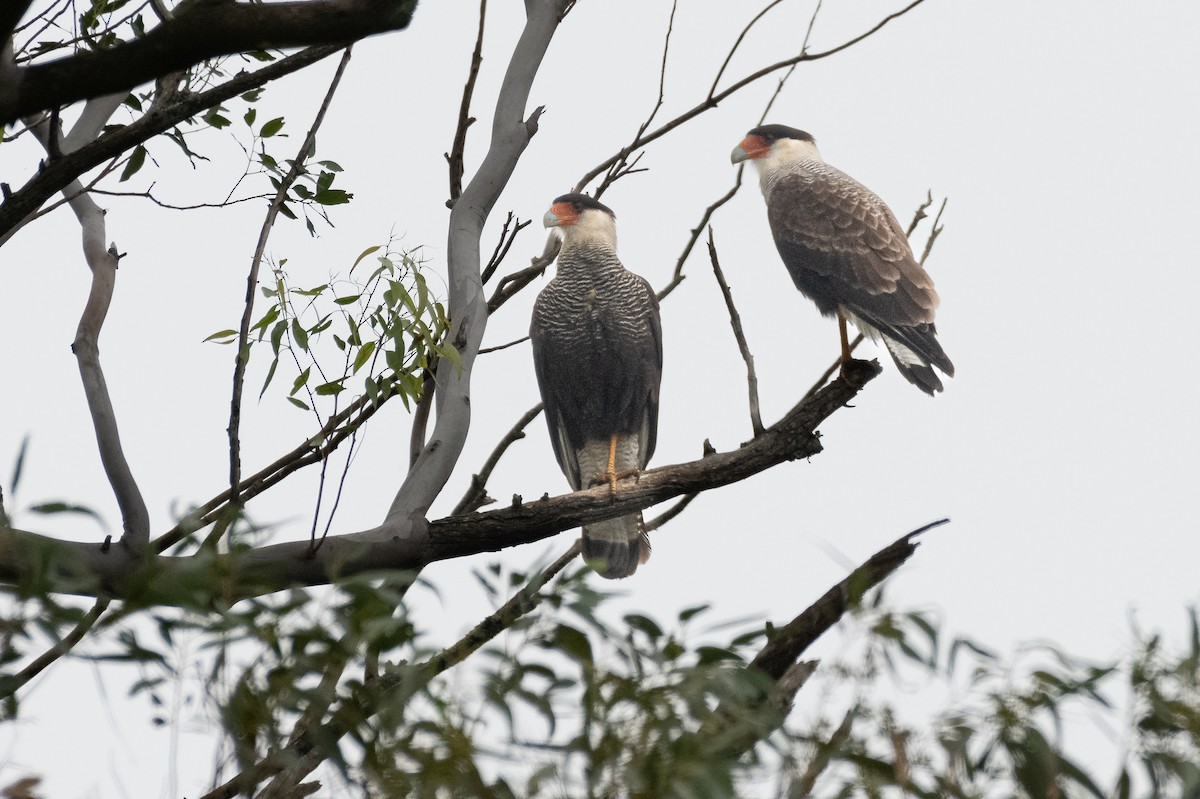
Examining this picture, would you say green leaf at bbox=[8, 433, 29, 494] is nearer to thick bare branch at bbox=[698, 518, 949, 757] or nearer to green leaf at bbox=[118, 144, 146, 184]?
thick bare branch at bbox=[698, 518, 949, 757]

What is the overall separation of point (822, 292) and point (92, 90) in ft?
12.8

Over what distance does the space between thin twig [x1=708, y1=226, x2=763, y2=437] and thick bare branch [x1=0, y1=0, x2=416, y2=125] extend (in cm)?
177

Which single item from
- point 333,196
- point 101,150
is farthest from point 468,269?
point 101,150

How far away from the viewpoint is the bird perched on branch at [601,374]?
201 inches

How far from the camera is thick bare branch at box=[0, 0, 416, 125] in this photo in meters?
1.47

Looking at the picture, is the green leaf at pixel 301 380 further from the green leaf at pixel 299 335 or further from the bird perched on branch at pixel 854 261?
the bird perched on branch at pixel 854 261

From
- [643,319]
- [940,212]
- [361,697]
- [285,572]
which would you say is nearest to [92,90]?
[361,697]

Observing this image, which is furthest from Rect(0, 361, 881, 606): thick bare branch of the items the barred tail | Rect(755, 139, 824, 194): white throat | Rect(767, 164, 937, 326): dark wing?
Rect(755, 139, 824, 194): white throat

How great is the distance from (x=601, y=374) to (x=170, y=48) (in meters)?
3.70

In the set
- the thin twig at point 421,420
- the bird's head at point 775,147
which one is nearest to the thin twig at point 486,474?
the thin twig at point 421,420

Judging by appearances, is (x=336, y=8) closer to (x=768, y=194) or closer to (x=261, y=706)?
(x=261, y=706)

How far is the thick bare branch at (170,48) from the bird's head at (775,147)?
15.2ft

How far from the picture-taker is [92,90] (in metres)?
1.50

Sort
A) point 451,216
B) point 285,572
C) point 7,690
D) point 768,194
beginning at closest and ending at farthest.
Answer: point 7,690
point 285,572
point 451,216
point 768,194
